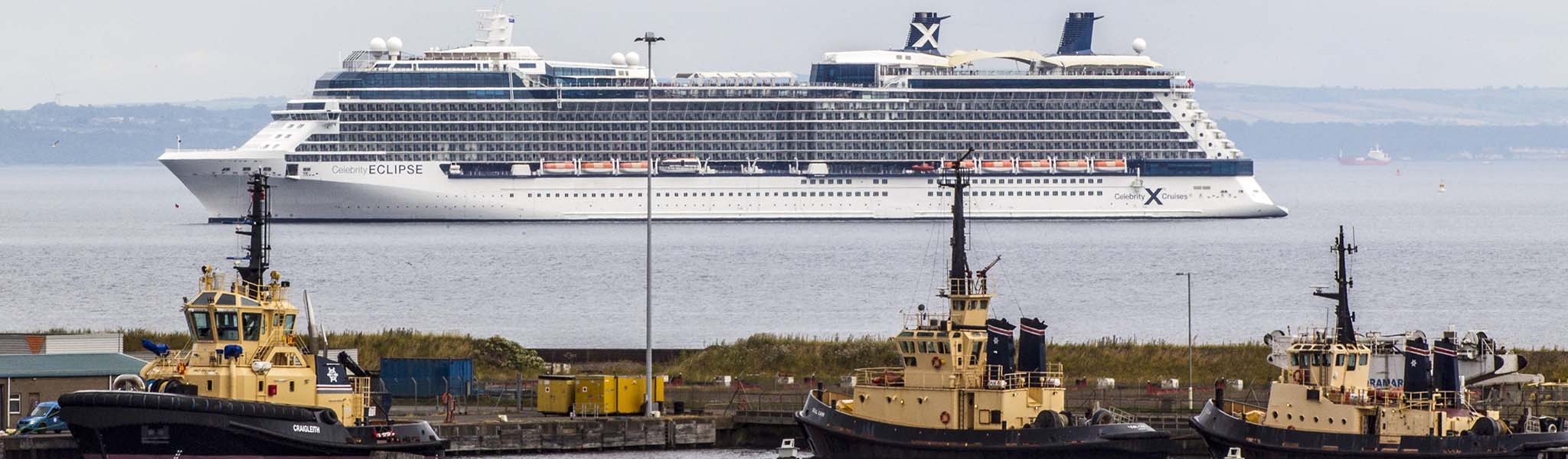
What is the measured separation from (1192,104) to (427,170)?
49.0 meters

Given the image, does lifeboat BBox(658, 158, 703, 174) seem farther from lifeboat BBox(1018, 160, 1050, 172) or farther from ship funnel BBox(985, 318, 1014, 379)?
ship funnel BBox(985, 318, 1014, 379)

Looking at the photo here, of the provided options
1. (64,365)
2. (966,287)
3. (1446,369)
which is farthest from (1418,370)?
(64,365)

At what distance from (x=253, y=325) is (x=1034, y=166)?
123 meters

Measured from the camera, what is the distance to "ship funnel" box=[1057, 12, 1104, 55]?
554 ft

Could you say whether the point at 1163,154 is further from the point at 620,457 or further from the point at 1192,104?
the point at 620,457

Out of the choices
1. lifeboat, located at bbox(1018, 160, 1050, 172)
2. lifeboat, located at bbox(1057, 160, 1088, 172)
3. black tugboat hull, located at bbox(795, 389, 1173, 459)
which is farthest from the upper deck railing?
lifeboat, located at bbox(1057, 160, 1088, 172)

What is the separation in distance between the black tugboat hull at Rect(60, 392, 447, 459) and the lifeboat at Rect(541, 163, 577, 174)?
11658 centimetres

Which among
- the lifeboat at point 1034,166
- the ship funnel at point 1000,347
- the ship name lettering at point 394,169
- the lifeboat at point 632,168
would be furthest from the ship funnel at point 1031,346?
the lifeboat at point 1034,166

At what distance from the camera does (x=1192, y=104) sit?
526 ft

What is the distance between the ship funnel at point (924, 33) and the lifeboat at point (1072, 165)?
63.6ft

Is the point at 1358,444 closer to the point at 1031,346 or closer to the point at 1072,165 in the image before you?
the point at 1031,346

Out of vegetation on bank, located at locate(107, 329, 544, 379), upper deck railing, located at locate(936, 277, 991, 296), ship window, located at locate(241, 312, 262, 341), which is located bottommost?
vegetation on bank, located at locate(107, 329, 544, 379)

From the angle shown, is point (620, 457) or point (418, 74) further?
point (418, 74)

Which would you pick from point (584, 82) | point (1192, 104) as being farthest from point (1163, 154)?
point (584, 82)
